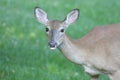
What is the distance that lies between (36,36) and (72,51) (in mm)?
4586

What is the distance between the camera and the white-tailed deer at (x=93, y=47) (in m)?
9.26

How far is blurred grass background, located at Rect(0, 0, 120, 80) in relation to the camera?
1070 cm

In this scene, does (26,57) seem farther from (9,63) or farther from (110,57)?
(110,57)

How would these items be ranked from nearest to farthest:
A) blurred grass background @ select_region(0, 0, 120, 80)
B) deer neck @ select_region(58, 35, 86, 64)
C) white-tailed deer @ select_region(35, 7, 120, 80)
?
white-tailed deer @ select_region(35, 7, 120, 80)
deer neck @ select_region(58, 35, 86, 64)
blurred grass background @ select_region(0, 0, 120, 80)

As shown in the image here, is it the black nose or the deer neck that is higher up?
the black nose

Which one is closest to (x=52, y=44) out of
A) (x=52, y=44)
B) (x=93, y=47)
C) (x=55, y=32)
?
(x=52, y=44)

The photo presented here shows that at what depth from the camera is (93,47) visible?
9.48 m

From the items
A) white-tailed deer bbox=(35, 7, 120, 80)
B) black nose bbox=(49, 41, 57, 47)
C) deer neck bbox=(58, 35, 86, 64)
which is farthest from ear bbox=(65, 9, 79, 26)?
black nose bbox=(49, 41, 57, 47)

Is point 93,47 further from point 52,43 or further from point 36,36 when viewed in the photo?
point 36,36

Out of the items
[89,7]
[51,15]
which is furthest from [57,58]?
[89,7]

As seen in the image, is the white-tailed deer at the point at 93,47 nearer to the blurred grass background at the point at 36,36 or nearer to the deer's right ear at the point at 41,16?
the deer's right ear at the point at 41,16

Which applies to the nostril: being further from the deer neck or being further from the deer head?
the deer neck

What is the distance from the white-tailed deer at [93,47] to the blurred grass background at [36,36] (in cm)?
108

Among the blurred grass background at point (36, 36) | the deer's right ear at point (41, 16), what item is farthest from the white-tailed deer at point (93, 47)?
the blurred grass background at point (36, 36)
